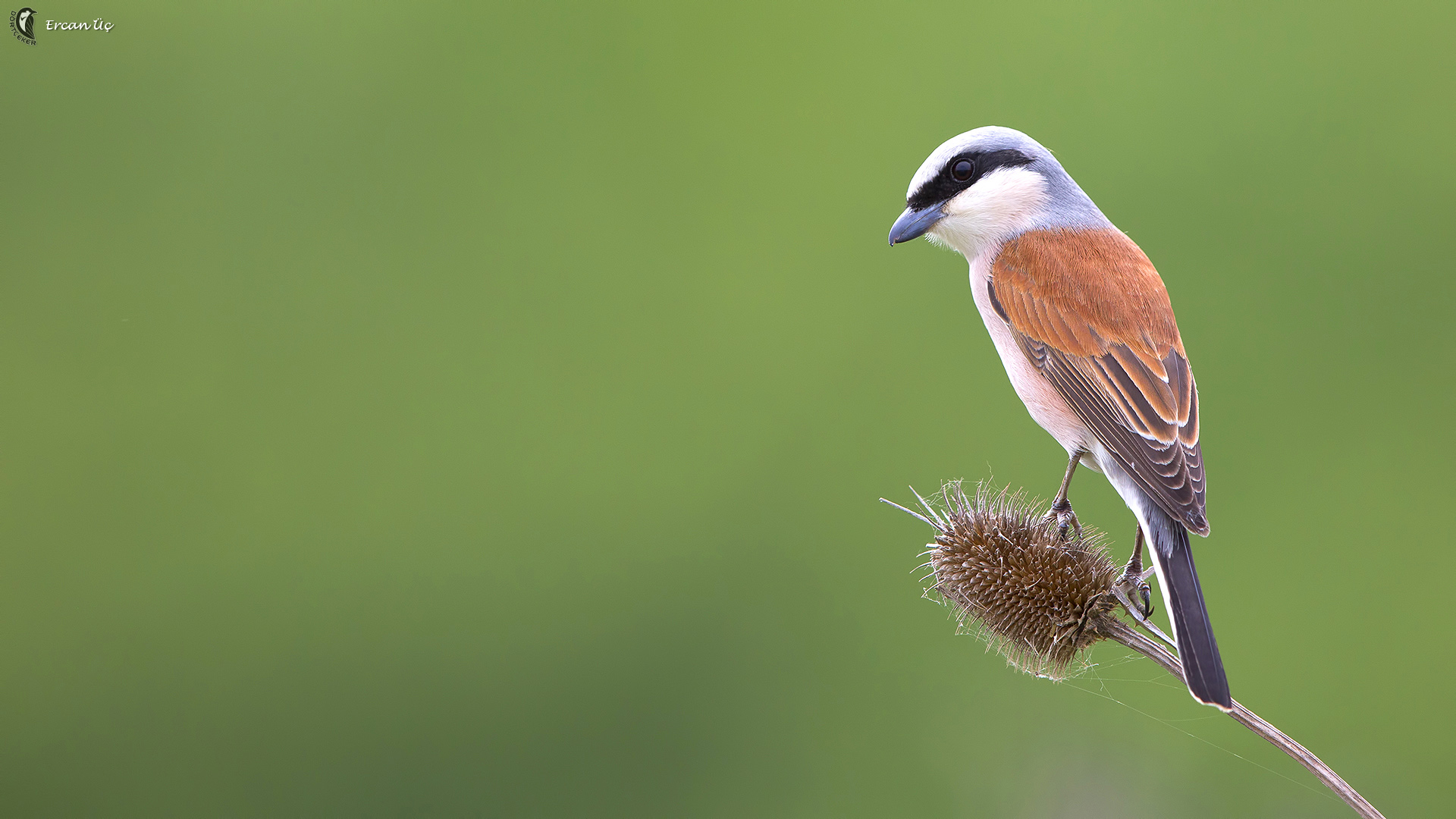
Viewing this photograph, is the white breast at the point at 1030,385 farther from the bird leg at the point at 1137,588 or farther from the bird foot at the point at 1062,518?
the bird leg at the point at 1137,588

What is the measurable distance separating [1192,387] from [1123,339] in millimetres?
205

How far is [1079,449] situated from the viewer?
2488 mm

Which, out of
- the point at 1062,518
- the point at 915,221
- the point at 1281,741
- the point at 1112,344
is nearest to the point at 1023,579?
the point at 1062,518

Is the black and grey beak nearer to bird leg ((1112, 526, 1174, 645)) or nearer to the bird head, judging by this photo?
the bird head

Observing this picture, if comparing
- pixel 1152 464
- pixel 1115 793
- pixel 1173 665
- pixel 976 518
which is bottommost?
pixel 1115 793

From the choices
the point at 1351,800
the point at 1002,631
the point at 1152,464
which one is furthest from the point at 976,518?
the point at 1351,800

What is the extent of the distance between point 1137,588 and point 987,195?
1.07 meters

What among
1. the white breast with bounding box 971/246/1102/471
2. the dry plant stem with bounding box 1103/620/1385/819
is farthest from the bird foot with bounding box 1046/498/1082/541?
the dry plant stem with bounding box 1103/620/1385/819

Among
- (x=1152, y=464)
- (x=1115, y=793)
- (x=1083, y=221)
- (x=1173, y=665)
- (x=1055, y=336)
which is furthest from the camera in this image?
(x=1115, y=793)

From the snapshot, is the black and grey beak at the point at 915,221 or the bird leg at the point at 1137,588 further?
the black and grey beak at the point at 915,221

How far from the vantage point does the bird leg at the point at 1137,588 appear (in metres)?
2.19

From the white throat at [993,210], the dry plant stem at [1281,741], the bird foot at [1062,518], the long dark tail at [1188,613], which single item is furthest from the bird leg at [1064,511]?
the white throat at [993,210]

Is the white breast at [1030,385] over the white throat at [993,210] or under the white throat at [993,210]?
under

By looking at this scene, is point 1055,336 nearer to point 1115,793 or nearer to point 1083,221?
point 1083,221
